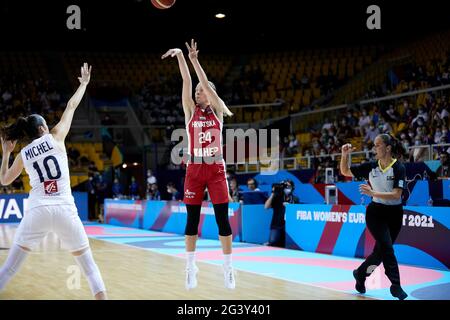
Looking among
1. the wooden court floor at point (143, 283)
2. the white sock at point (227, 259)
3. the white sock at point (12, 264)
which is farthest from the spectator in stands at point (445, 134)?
the white sock at point (12, 264)

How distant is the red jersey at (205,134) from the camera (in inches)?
238

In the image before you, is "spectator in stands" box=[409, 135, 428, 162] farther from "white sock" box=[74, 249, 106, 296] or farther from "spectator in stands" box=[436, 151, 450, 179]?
"white sock" box=[74, 249, 106, 296]

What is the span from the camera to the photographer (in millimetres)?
11867

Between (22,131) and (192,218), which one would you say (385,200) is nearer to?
(192,218)

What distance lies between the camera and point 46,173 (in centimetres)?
480

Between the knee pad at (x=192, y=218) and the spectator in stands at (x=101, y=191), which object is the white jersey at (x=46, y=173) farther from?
the spectator in stands at (x=101, y=191)

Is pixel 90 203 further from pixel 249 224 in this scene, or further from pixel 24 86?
pixel 249 224

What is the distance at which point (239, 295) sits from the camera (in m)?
6.43

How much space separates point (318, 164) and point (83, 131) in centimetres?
1226

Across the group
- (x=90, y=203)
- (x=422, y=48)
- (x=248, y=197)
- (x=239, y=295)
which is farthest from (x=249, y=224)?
(x=422, y=48)

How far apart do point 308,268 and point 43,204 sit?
5.20 meters

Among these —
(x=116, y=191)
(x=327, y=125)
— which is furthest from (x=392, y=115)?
(x=116, y=191)

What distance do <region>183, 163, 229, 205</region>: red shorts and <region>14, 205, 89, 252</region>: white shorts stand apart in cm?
157

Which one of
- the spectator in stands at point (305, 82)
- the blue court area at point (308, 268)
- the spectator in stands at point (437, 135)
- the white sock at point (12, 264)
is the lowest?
the blue court area at point (308, 268)
